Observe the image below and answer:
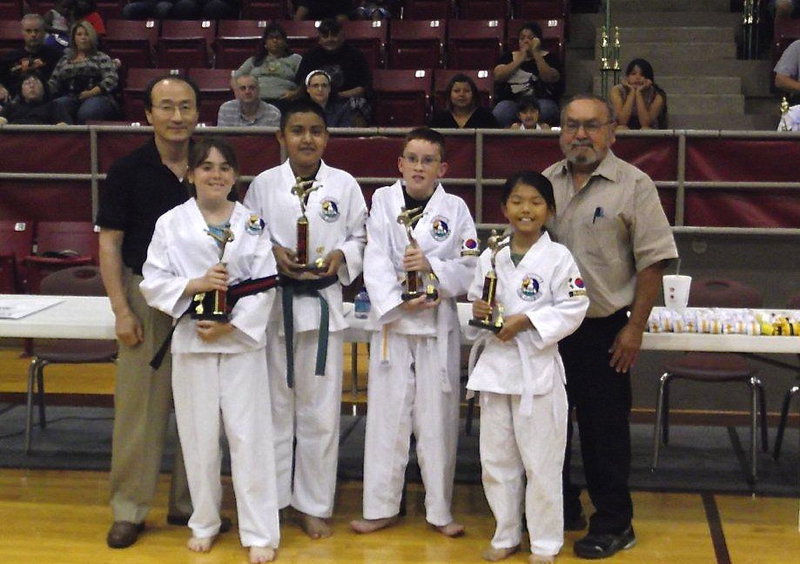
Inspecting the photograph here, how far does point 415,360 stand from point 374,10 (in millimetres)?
6877

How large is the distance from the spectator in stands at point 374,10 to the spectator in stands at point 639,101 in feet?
10.1

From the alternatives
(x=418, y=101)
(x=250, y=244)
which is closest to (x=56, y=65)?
(x=418, y=101)

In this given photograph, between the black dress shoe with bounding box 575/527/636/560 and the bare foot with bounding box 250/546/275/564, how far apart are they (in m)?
1.10

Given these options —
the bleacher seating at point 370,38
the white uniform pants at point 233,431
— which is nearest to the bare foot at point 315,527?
the white uniform pants at point 233,431

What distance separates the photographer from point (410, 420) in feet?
14.1

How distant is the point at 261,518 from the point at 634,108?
204 inches

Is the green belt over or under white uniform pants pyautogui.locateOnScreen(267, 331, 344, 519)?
over

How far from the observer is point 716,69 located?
10.0 meters

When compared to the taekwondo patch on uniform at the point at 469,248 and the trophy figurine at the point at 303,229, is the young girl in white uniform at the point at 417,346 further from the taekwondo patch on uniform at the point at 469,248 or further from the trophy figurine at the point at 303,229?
the trophy figurine at the point at 303,229

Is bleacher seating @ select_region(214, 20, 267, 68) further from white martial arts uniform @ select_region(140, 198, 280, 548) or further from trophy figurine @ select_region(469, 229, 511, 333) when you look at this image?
trophy figurine @ select_region(469, 229, 511, 333)

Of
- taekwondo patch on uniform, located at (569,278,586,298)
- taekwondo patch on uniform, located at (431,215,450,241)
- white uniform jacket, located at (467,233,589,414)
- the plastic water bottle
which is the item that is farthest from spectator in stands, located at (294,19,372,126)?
taekwondo patch on uniform, located at (569,278,586,298)

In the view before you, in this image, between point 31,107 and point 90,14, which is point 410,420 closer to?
point 31,107

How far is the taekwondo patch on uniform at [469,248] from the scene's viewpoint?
429 centimetres

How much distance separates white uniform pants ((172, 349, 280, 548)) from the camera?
399cm
